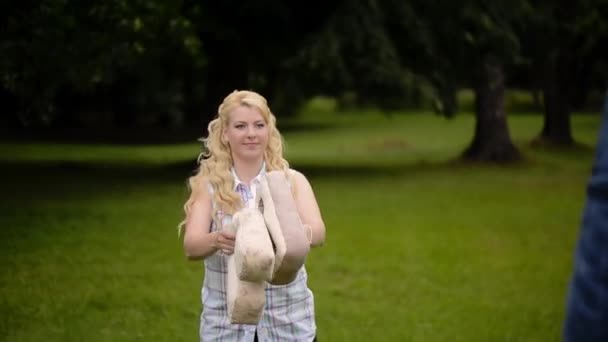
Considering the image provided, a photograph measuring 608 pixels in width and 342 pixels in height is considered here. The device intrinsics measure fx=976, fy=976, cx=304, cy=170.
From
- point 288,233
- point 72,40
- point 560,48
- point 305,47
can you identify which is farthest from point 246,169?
point 560,48

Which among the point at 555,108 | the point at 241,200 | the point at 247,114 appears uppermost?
the point at 247,114

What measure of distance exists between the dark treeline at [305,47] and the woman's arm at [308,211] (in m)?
9.91

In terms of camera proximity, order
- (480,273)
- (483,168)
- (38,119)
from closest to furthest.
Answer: (480,273) < (38,119) < (483,168)

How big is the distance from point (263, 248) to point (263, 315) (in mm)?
677

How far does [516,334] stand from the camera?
7.27 m

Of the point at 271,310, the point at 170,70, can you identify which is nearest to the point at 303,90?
the point at 170,70

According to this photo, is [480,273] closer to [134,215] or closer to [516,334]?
[516,334]

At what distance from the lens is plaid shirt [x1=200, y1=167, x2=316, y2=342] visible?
11.7ft

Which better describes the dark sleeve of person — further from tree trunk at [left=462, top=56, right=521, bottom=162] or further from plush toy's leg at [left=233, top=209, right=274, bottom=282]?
tree trunk at [left=462, top=56, right=521, bottom=162]

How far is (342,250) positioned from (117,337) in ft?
13.2

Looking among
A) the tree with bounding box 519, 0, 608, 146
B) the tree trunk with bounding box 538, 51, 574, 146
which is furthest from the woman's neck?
the tree trunk with bounding box 538, 51, 574, 146

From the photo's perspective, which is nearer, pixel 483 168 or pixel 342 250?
pixel 342 250

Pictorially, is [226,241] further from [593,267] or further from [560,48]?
[560,48]

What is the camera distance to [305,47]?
16906 millimetres
